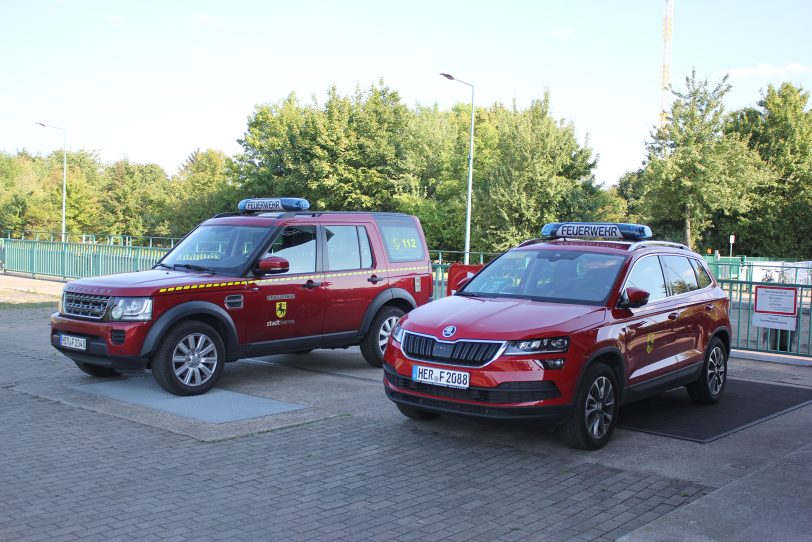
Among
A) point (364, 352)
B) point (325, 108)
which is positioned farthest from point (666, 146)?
point (364, 352)

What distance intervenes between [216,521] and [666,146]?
4023 cm

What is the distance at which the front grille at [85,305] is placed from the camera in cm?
815

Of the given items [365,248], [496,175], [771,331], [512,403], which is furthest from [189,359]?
[496,175]

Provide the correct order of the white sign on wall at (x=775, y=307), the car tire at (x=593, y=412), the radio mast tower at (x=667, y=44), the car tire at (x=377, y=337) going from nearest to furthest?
the car tire at (x=593, y=412) < the car tire at (x=377, y=337) < the white sign on wall at (x=775, y=307) < the radio mast tower at (x=667, y=44)

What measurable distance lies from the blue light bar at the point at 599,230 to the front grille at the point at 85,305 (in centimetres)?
483

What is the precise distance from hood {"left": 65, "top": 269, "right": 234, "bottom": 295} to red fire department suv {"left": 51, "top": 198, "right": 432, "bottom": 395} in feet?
0.05

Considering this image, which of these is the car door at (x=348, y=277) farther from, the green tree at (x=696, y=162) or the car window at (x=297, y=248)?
the green tree at (x=696, y=162)

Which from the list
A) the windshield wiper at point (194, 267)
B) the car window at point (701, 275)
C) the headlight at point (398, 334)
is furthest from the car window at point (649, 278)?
the windshield wiper at point (194, 267)

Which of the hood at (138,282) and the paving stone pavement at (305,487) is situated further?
the hood at (138,282)

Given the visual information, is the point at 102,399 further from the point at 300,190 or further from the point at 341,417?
the point at 300,190

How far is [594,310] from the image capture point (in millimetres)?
6523

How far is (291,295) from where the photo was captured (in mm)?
9125

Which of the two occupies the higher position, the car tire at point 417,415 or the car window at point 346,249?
the car window at point 346,249

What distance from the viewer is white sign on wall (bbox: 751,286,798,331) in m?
11.3
